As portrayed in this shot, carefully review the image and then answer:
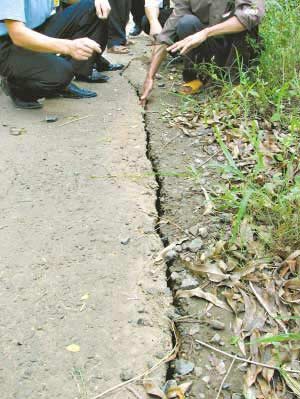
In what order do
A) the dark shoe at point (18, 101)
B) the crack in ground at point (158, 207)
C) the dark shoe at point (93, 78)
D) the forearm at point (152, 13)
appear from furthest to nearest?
the forearm at point (152, 13), the dark shoe at point (93, 78), the dark shoe at point (18, 101), the crack in ground at point (158, 207)

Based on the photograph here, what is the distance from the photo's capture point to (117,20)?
431 centimetres

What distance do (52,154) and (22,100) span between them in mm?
782

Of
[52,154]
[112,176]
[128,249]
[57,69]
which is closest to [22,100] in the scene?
[57,69]

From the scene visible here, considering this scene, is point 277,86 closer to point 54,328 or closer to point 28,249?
point 28,249

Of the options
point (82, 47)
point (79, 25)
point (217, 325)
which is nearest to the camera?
point (217, 325)

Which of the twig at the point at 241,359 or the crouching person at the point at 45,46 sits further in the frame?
the crouching person at the point at 45,46

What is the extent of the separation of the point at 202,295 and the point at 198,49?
2.15 metres

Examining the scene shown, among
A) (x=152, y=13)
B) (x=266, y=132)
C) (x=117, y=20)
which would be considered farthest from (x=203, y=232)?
(x=117, y=20)

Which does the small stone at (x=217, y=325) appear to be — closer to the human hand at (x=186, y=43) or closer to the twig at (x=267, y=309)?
the twig at (x=267, y=309)

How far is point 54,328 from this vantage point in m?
1.54

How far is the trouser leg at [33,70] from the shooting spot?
2.99m

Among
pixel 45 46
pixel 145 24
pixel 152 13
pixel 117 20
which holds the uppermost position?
pixel 45 46

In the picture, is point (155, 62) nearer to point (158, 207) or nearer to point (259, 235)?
point (158, 207)

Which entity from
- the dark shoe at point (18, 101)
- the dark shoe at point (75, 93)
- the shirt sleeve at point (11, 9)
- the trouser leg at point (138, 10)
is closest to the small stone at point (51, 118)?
the dark shoe at point (18, 101)
